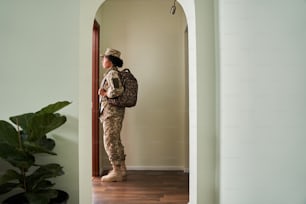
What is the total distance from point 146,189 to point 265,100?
1.98m

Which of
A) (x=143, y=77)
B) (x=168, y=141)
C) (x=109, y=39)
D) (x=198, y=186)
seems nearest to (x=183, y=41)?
(x=143, y=77)

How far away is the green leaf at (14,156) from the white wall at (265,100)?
4.13 ft

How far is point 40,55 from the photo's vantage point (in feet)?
6.77

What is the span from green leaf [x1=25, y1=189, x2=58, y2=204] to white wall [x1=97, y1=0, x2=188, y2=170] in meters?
2.45

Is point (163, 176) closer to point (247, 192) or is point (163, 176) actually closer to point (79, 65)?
point (247, 192)

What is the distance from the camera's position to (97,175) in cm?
396

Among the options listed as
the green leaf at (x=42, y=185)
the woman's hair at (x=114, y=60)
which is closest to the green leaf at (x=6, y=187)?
the green leaf at (x=42, y=185)

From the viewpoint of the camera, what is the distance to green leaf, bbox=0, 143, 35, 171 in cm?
167

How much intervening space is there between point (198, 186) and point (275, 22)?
48.6 inches

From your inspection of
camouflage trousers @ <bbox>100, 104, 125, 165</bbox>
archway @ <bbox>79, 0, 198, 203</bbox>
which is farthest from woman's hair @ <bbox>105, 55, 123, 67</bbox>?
archway @ <bbox>79, 0, 198, 203</bbox>

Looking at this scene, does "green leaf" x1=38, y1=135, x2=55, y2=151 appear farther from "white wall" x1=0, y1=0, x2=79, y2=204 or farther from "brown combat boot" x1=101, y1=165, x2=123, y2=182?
"brown combat boot" x1=101, y1=165, x2=123, y2=182

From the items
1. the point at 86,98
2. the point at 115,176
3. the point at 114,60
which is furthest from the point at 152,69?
the point at 86,98

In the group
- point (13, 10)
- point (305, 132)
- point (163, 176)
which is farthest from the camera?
point (163, 176)

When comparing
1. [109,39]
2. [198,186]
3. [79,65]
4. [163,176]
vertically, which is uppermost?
[109,39]
